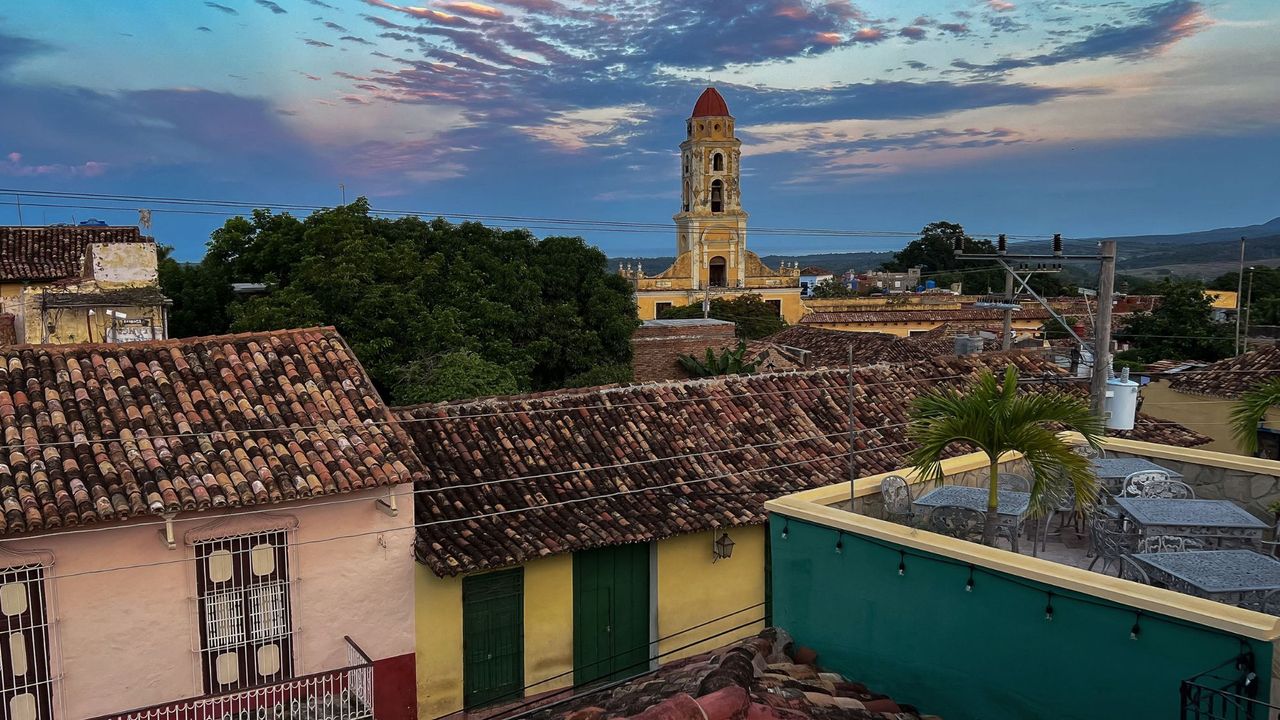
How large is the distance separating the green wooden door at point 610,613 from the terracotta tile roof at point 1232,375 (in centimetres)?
1286

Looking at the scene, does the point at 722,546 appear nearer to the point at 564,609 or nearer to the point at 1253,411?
the point at 564,609

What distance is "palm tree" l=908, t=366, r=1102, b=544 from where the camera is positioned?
256 inches

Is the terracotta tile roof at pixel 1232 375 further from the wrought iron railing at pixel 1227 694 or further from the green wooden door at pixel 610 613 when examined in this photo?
the wrought iron railing at pixel 1227 694

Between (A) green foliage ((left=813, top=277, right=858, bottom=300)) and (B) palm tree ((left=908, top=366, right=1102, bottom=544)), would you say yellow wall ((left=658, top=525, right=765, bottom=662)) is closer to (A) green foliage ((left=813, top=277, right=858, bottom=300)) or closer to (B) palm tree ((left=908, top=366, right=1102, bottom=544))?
(B) palm tree ((left=908, top=366, right=1102, bottom=544))

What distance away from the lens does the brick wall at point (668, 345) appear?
3153 cm

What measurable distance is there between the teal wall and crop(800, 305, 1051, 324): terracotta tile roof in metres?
36.4

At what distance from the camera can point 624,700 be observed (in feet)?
22.2

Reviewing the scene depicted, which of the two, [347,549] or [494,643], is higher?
[347,549]

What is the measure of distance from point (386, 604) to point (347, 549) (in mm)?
812

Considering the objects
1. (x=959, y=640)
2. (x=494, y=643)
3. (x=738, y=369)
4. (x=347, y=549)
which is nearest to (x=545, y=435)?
(x=494, y=643)

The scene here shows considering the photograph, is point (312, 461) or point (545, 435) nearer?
point (312, 461)

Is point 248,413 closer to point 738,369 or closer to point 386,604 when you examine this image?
point 386,604

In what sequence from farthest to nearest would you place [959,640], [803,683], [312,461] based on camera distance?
1. [312,461]
2. [803,683]
3. [959,640]

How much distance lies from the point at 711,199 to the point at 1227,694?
6464 cm
